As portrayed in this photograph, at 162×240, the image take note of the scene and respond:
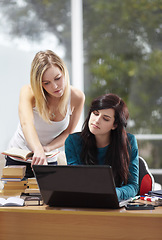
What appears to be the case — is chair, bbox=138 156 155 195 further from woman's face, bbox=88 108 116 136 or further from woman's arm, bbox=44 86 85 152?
woman's arm, bbox=44 86 85 152

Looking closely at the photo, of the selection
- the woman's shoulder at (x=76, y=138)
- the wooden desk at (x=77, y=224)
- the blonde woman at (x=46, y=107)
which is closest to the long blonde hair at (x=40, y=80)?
the blonde woman at (x=46, y=107)

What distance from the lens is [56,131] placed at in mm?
2248

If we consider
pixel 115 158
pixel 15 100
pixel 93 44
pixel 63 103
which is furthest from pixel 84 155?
pixel 93 44

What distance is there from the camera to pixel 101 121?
177 cm

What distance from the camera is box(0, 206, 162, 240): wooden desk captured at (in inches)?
55.7

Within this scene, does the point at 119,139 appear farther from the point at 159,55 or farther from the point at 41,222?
the point at 159,55

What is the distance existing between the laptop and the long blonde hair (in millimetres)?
700

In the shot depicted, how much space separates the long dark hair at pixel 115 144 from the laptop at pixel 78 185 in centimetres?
31

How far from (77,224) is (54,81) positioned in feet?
2.77

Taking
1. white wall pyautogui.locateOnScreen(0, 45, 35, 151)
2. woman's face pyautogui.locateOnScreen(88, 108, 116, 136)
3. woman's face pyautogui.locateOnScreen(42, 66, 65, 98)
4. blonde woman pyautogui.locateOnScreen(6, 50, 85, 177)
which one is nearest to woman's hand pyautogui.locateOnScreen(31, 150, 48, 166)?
blonde woman pyautogui.locateOnScreen(6, 50, 85, 177)

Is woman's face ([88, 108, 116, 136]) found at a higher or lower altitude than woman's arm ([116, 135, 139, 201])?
higher

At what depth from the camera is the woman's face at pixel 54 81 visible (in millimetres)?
2004

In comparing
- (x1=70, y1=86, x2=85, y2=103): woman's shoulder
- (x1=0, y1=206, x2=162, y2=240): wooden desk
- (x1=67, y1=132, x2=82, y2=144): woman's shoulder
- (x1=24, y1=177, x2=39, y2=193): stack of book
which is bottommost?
(x1=0, y1=206, x2=162, y2=240): wooden desk

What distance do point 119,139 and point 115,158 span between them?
102mm
